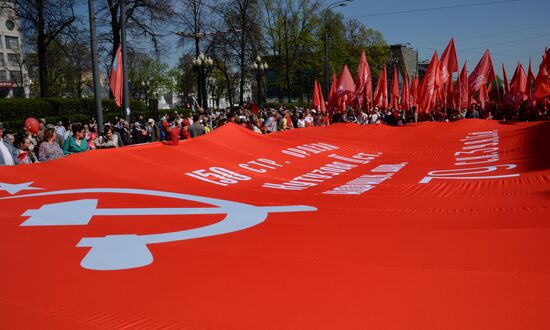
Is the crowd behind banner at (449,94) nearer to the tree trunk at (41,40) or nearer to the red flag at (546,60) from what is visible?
the red flag at (546,60)

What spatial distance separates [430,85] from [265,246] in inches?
703

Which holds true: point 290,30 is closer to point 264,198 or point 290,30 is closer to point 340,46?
point 340,46

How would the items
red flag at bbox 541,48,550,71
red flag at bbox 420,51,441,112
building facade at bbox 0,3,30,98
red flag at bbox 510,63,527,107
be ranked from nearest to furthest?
red flag at bbox 541,48,550,71, red flag at bbox 420,51,441,112, red flag at bbox 510,63,527,107, building facade at bbox 0,3,30,98

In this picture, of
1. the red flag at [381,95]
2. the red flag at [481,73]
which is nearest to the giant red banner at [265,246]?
the red flag at [481,73]

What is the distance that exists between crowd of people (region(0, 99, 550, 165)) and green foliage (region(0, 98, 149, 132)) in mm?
3485

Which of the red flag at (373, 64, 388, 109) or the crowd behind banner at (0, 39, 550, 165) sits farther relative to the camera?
the red flag at (373, 64, 388, 109)

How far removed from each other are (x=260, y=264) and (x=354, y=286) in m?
0.83

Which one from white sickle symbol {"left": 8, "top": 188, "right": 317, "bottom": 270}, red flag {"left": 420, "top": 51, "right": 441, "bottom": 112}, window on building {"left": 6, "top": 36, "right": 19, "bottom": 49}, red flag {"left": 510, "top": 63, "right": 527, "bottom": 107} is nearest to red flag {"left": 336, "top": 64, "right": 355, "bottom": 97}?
red flag {"left": 420, "top": 51, "right": 441, "bottom": 112}

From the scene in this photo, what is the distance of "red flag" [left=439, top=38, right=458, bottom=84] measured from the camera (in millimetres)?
19641

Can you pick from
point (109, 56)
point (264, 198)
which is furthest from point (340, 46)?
point (264, 198)

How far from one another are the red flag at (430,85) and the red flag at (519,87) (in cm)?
496

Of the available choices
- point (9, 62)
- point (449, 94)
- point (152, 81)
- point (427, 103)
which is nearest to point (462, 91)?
point (449, 94)

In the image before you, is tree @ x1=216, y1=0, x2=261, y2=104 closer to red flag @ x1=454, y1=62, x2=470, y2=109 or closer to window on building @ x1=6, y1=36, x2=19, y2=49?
red flag @ x1=454, y1=62, x2=470, y2=109

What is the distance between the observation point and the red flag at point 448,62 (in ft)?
64.4
